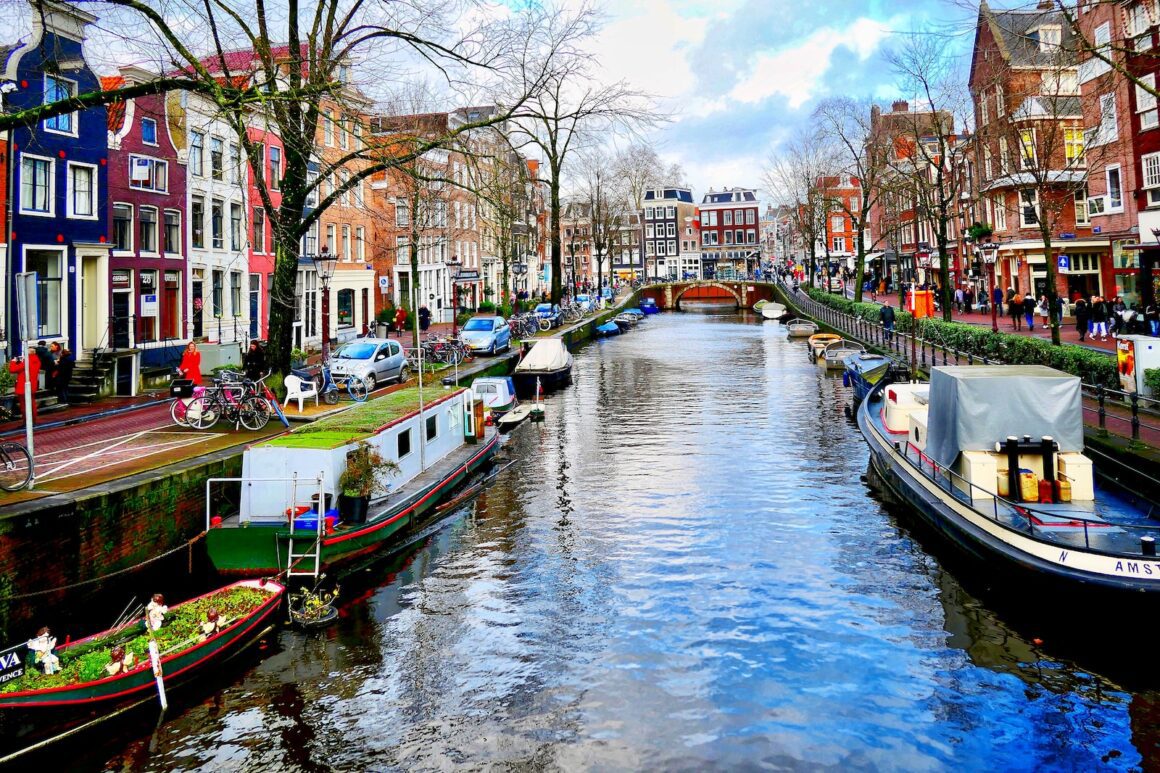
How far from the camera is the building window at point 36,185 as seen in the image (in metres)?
25.8

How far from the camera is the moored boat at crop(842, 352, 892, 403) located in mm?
A: 32312

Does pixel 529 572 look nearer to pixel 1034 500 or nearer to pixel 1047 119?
pixel 1034 500

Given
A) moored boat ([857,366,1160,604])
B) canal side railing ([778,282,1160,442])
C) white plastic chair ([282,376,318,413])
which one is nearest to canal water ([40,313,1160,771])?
moored boat ([857,366,1160,604])

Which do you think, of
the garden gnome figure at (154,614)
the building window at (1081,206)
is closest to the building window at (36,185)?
the garden gnome figure at (154,614)

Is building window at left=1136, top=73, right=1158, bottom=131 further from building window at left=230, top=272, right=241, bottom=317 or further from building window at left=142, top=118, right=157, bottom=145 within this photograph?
building window at left=230, top=272, right=241, bottom=317

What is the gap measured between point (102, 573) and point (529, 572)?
7.09m

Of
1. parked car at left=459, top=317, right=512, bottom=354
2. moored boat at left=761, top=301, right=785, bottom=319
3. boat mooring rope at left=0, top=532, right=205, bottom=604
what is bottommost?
boat mooring rope at left=0, top=532, right=205, bottom=604

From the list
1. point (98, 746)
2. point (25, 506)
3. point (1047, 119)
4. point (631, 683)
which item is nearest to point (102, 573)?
point (25, 506)

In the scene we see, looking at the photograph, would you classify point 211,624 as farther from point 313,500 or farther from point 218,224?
point 218,224

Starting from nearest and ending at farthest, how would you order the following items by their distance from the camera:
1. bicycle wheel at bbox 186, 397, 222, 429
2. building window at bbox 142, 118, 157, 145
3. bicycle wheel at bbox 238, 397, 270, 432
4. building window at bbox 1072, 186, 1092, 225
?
bicycle wheel at bbox 186, 397, 222, 429 → bicycle wheel at bbox 238, 397, 270, 432 → building window at bbox 142, 118, 157, 145 → building window at bbox 1072, 186, 1092, 225

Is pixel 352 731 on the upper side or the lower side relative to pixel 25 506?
lower

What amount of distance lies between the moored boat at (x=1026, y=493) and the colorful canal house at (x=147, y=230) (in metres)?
24.5

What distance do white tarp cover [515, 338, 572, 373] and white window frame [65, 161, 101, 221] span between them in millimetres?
17591

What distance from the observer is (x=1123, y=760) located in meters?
9.66
